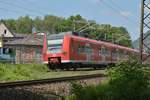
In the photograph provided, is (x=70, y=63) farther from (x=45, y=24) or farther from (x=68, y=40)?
(x=45, y=24)

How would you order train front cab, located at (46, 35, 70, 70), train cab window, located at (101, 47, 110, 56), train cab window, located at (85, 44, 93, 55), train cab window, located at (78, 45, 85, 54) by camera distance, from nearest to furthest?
train front cab, located at (46, 35, 70, 70) < train cab window, located at (78, 45, 85, 54) < train cab window, located at (85, 44, 93, 55) < train cab window, located at (101, 47, 110, 56)

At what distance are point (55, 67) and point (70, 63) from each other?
50.9 inches

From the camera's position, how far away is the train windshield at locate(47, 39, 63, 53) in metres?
29.9

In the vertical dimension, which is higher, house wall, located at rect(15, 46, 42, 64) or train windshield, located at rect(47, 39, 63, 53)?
house wall, located at rect(15, 46, 42, 64)

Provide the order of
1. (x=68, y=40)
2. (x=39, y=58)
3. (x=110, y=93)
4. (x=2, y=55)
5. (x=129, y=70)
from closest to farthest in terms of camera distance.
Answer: (x=110, y=93) < (x=129, y=70) < (x=68, y=40) < (x=2, y=55) < (x=39, y=58)

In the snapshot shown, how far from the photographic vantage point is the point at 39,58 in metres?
64.8

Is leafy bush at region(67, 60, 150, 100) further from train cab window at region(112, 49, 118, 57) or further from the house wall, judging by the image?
the house wall

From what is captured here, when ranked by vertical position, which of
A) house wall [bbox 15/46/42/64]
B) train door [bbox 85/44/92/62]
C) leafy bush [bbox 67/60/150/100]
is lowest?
leafy bush [bbox 67/60/150/100]

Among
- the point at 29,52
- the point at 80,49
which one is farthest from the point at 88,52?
the point at 29,52

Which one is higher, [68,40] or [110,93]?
[68,40]

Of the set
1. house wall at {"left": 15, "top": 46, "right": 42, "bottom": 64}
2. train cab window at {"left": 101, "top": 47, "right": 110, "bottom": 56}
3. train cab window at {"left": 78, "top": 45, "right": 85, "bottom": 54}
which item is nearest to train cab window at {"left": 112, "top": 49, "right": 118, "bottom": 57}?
train cab window at {"left": 101, "top": 47, "right": 110, "bottom": 56}

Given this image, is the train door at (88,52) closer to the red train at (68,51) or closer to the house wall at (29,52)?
the red train at (68,51)

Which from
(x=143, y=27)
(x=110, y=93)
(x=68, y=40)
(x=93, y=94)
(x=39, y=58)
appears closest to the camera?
(x=110, y=93)

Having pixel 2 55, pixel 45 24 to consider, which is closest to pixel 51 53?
pixel 2 55
